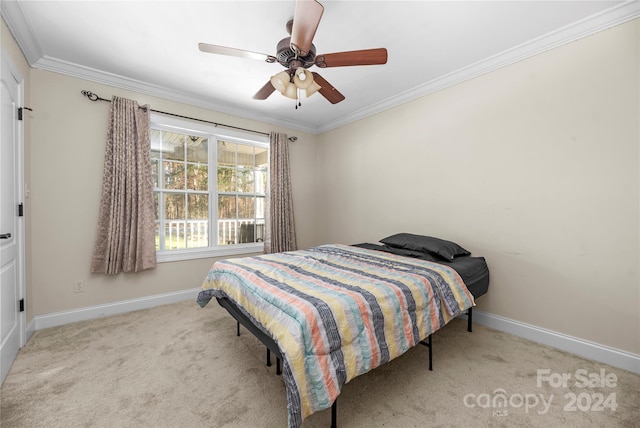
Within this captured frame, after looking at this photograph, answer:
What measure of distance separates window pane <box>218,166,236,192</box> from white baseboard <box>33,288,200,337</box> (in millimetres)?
1474

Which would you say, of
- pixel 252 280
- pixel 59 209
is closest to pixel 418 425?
pixel 252 280

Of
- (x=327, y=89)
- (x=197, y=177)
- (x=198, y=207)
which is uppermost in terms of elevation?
(x=327, y=89)

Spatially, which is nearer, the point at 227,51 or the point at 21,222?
the point at 227,51

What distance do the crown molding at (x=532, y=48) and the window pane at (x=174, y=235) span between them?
3238 millimetres

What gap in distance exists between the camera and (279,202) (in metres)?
4.12

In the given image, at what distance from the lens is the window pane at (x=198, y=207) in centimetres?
359

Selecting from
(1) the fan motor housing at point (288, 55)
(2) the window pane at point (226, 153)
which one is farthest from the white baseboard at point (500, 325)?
(1) the fan motor housing at point (288, 55)

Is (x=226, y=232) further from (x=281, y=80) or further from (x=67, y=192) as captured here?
(x=281, y=80)

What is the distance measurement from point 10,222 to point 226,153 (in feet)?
7.72

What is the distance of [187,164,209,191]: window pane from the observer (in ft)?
11.7

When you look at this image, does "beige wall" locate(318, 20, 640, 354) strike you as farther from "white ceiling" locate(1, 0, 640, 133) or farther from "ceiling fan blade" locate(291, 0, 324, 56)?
"ceiling fan blade" locate(291, 0, 324, 56)

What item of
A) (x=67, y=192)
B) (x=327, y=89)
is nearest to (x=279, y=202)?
(x=327, y=89)

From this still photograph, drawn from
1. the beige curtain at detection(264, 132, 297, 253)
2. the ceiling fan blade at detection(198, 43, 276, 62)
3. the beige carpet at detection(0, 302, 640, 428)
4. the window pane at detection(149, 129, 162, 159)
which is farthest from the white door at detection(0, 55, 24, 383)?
the beige curtain at detection(264, 132, 297, 253)

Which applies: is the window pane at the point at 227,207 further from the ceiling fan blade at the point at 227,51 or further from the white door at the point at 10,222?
the ceiling fan blade at the point at 227,51
